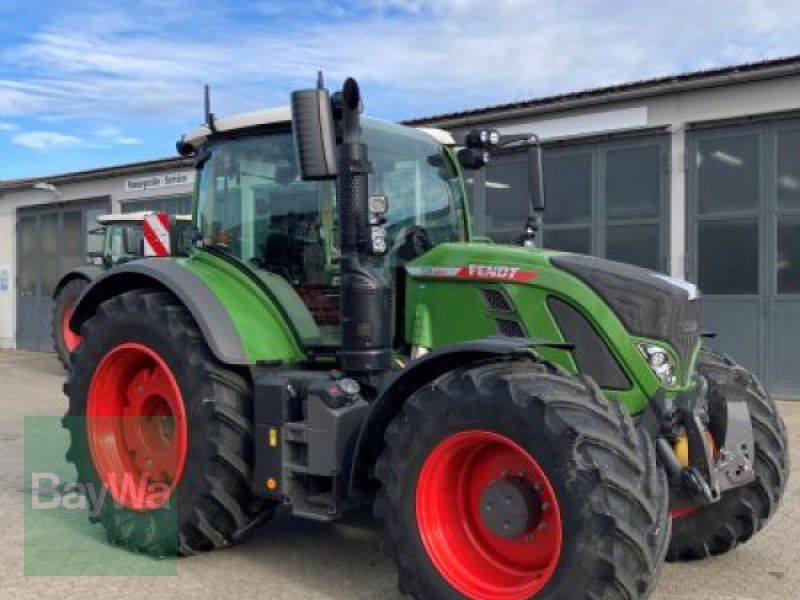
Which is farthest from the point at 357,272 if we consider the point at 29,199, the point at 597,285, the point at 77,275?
the point at 29,199

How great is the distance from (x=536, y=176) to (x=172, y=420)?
8.09 ft

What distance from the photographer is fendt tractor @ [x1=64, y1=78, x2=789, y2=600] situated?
3549 mm

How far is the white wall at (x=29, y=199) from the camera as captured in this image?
18016 mm

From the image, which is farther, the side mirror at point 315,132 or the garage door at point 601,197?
the garage door at point 601,197

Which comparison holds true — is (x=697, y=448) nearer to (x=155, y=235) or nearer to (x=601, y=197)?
(x=601, y=197)

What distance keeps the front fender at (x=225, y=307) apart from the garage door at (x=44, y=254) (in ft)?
46.8

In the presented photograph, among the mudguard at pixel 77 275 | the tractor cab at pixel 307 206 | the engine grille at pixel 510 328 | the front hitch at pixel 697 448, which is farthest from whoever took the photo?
the mudguard at pixel 77 275

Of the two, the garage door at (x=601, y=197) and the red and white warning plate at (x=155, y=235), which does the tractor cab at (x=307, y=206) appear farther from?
the red and white warning plate at (x=155, y=235)

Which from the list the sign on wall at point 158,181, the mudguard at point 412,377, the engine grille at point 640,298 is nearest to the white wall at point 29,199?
the sign on wall at point 158,181

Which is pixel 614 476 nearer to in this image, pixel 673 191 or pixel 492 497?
pixel 492 497

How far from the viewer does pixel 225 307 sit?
4684 millimetres

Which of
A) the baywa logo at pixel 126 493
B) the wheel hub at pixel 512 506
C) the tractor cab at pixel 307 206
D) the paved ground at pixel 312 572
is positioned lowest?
the paved ground at pixel 312 572

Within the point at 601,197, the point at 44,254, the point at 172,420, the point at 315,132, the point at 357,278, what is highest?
the point at 601,197

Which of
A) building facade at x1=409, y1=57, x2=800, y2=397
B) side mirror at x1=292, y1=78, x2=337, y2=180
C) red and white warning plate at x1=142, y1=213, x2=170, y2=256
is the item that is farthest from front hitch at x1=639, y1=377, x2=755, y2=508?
red and white warning plate at x1=142, y1=213, x2=170, y2=256
